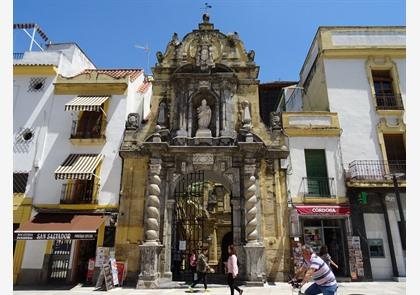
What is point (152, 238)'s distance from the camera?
12.1 meters

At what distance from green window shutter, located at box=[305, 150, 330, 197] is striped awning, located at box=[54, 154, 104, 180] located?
31.8 feet

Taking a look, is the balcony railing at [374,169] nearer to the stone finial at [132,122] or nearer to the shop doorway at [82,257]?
the stone finial at [132,122]

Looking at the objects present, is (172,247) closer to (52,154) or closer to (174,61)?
(52,154)

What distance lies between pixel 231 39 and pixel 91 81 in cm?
746

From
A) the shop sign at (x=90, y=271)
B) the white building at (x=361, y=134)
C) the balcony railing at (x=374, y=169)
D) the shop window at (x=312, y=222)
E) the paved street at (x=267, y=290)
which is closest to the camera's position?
the paved street at (x=267, y=290)

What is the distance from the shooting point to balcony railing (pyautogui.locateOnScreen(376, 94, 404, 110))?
15.4 m

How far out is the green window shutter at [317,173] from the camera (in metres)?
14.1

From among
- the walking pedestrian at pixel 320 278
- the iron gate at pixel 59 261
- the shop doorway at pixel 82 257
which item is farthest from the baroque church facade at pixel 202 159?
the walking pedestrian at pixel 320 278

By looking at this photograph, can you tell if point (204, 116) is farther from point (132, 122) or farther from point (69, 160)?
point (69, 160)

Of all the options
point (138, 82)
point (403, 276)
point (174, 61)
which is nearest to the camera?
point (403, 276)

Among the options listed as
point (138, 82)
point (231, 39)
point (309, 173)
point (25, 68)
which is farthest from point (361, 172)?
point (25, 68)

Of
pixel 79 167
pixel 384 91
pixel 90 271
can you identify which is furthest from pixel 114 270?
pixel 384 91

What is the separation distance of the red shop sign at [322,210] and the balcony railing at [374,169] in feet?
5.09

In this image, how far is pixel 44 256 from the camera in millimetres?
13250
